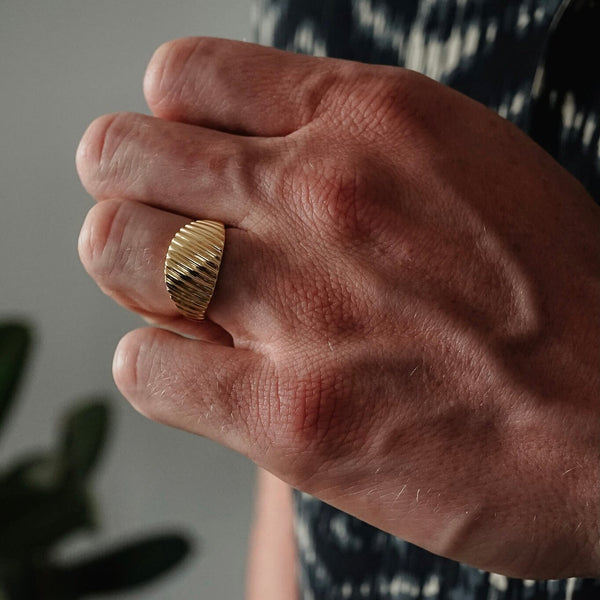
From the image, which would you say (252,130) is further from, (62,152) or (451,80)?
(62,152)

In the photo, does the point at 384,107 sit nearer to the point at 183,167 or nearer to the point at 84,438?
the point at 183,167

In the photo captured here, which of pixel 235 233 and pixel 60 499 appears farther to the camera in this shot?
pixel 60 499

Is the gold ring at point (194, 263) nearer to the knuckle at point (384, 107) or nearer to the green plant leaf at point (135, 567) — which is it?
the knuckle at point (384, 107)

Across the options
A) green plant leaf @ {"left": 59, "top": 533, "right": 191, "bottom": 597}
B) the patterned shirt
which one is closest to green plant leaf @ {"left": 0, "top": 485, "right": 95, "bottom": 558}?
green plant leaf @ {"left": 59, "top": 533, "right": 191, "bottom": 597}

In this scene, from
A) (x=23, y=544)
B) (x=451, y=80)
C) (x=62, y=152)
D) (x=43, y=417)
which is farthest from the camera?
(x=43, y=417)

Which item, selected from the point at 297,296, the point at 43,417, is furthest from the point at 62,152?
the point at 297,296

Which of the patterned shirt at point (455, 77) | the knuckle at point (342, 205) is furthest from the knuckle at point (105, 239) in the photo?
the patterned shirt at point (455, 77)

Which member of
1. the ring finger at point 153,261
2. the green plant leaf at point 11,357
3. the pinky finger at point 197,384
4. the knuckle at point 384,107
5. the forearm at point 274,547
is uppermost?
the knuckle at point 384,107

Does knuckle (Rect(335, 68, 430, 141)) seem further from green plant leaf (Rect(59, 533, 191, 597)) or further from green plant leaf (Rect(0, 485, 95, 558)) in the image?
green plant leaf (Rect(59, 533, 191, 597))
